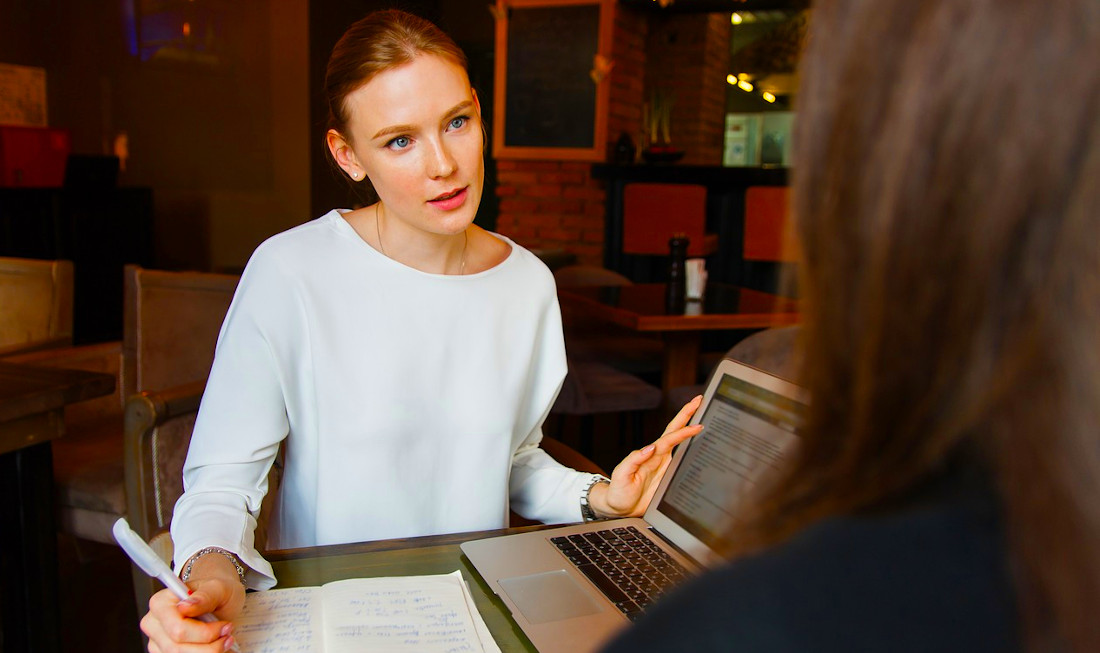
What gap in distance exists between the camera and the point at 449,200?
1.25m

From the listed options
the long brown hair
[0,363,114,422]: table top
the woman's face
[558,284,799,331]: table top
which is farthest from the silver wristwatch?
[558,284,799,331]: table top

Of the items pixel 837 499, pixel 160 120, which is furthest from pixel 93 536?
pixel 160 120

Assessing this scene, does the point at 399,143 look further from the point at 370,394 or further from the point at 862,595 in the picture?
the point at 862,595

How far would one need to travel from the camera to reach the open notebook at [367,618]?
84 cm

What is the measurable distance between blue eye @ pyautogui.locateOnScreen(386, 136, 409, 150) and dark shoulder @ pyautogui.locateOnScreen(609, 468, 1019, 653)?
98cm

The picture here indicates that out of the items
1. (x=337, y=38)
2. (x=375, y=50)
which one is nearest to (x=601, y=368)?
(x=375, y=50)

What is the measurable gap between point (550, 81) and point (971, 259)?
18.1 feet

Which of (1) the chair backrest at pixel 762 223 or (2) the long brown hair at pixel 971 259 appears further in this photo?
(1) the chair backrest at pixel 762 223

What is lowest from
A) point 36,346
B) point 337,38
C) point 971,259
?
point 36,346

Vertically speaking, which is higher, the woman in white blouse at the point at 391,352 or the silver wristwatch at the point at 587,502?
the woman in white blouse at the point at 391,352

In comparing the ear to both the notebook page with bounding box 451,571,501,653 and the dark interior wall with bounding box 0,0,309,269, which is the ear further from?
the dark interior wall with bounding box 0,0,309,269

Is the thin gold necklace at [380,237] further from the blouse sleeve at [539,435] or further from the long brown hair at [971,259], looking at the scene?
the long brown hair at [971,259]

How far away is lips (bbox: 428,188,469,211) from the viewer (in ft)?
4.08

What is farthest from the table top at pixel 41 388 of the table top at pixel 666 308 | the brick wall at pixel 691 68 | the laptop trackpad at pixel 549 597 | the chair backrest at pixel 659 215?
the brick wall at pixel 691 68
